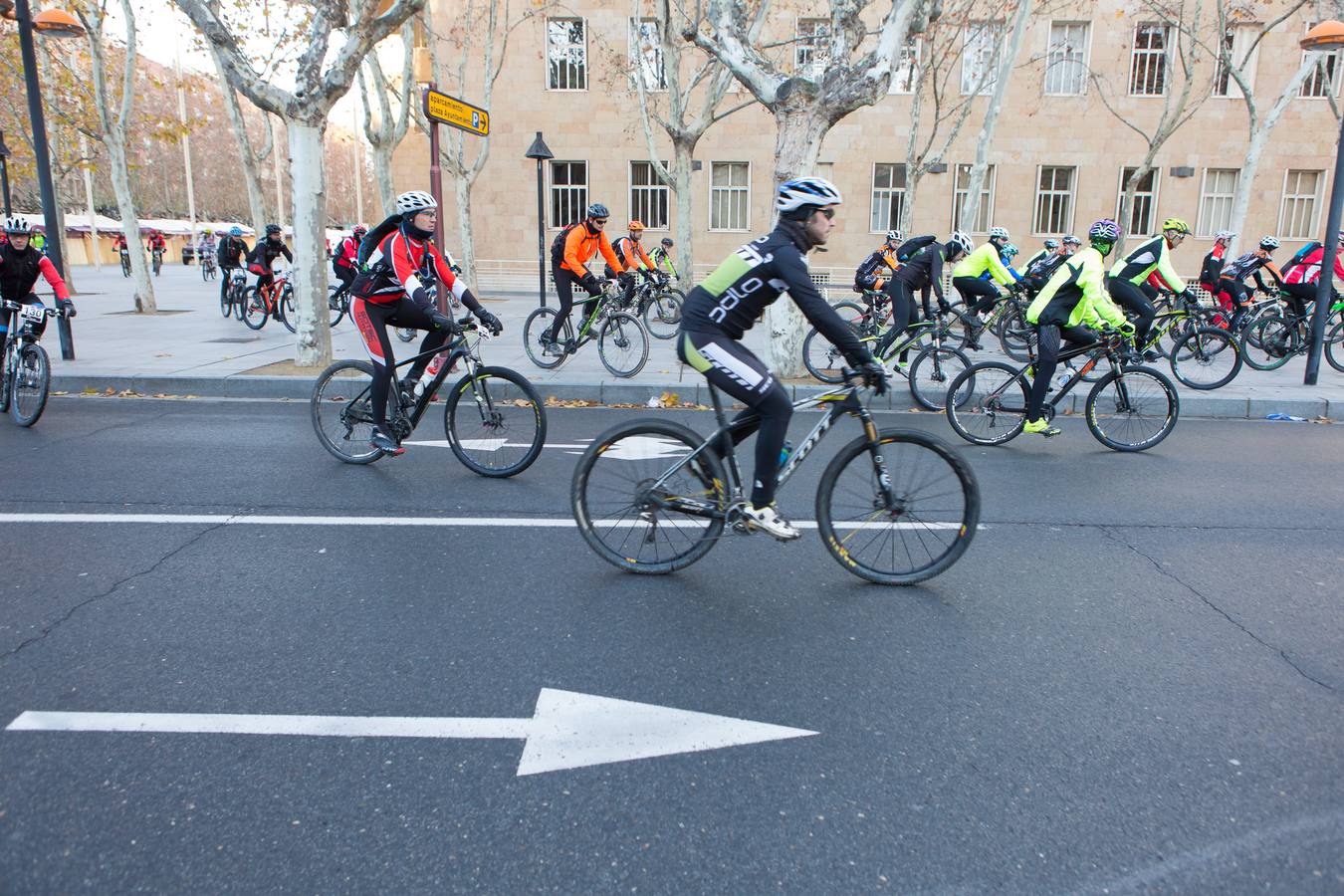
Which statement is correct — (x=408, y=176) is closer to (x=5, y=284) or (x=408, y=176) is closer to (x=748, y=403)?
(x=5, y=284)

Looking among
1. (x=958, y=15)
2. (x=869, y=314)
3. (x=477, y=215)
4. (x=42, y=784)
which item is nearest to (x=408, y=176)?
(x=477, y=215)

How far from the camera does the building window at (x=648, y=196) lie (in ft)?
88.2

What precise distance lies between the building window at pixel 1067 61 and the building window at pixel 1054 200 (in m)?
2.28

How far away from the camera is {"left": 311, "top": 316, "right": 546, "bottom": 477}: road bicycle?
21.0 ft

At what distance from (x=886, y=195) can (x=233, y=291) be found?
18.7 meters

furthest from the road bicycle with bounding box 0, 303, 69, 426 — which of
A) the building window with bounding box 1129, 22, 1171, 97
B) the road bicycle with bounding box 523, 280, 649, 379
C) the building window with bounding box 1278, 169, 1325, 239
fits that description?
the building window with bounding box 1278, 169, 1325, 239

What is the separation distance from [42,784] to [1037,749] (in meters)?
3.19

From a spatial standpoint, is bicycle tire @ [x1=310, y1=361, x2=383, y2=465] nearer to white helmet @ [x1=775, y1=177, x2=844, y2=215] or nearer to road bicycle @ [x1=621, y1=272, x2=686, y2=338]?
white helmet @ [x1=775, y1=177, x2=844, y2=215]

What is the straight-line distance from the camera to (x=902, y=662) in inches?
142

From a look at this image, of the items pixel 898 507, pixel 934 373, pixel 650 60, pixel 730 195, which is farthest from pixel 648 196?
pixel 898 507

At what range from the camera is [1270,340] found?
41.7 ft

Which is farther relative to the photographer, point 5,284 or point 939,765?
point 5,284

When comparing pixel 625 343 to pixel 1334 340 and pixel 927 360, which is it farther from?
pixel 1334 340

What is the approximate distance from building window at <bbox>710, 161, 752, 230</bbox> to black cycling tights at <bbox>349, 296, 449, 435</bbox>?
2155 centimetres
